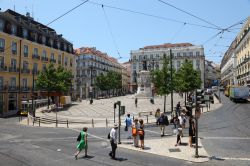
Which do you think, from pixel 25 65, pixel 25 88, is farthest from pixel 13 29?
pixel 25 88

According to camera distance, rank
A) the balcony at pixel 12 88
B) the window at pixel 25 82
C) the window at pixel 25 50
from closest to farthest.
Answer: the balcony at pixel 12 88 < the window at pixel 25 82 < the window at pixel 25 50

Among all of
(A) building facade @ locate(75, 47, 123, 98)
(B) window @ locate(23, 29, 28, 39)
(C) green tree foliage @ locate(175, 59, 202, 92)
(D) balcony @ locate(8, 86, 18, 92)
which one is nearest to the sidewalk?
(C) green tree foliage @ locate(175, 59, 202, 92)

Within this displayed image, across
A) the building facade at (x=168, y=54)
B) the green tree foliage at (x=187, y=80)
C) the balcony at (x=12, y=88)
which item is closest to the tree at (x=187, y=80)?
the green tree foliage at (x=187, y=80)

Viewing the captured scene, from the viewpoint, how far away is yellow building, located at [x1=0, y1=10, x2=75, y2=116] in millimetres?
47500

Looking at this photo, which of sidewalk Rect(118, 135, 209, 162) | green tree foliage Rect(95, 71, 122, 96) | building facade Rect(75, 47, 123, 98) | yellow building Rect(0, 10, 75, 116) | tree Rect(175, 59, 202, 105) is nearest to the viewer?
sidewalk Rect(118, 135, 209, 162)

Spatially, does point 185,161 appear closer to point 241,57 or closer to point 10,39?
point 10,39

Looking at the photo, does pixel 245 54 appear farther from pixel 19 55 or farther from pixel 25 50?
pixel 19 55

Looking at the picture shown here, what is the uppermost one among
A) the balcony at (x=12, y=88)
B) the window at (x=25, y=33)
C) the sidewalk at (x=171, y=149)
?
the window at (x=25, y=33)

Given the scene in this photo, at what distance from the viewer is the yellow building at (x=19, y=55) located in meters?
47.5

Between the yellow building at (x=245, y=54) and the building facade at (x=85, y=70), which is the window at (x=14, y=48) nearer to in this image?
the building facade at (x=85, y=70)

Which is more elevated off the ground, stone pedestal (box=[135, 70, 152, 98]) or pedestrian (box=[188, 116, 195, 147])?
stone pedestal (box=[135, 70, 152, 98])

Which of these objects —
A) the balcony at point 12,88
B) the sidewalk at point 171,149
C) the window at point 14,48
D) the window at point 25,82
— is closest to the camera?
the sidewalk at point 171,149

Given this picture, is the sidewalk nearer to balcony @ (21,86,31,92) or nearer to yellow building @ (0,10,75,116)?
yellow building @ (0,10,75,116)

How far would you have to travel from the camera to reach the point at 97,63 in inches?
3696
